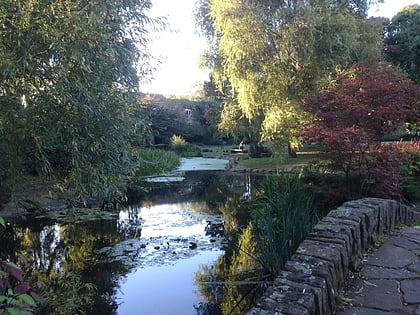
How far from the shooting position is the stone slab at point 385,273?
260 cm

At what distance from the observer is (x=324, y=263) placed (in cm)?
230

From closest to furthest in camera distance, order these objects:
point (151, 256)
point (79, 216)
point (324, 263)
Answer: point (324, 263)
point (151, 256)
point (79, 216)

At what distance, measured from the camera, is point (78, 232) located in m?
6.26

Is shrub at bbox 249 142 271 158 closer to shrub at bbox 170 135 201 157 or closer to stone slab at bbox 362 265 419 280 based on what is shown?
shrub at bbox 170 135 201 157

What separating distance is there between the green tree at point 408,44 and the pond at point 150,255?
1593 cm

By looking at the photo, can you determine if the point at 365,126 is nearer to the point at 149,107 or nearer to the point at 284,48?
the point at 149,107

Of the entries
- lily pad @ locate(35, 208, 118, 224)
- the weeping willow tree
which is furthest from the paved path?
the weeping willow tree

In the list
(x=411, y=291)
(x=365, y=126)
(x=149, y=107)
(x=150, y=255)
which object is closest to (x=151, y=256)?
(x=150, y=255)

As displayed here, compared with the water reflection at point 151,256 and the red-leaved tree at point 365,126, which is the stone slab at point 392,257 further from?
the red-leaved tree at point 365,126

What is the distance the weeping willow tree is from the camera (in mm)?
11086

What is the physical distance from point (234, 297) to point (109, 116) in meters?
2.25

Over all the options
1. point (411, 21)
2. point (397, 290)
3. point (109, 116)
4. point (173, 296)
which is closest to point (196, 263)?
point (173, 296)

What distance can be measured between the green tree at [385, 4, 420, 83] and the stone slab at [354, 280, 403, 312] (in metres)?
18.8

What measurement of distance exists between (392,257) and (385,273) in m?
0.40
